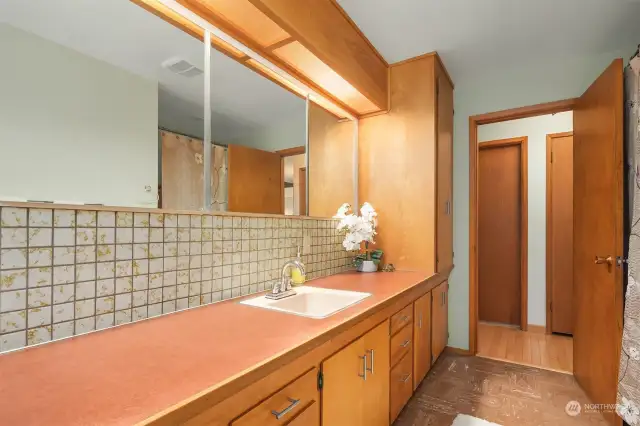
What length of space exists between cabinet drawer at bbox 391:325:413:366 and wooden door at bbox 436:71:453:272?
71 centimetres

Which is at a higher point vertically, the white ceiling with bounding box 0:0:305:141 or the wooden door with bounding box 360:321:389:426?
the white ceiling with bounding box 0:0:305:141

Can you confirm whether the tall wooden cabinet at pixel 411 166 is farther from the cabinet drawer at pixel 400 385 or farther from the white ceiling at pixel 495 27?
the cabinet drawer at pixel 400 385

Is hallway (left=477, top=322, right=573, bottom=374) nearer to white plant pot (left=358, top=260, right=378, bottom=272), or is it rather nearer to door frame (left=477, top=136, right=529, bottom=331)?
door frame (left=477, top=136, right=529, bottom=331)

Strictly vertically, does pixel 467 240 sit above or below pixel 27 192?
below

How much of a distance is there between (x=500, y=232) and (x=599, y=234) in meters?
1.73

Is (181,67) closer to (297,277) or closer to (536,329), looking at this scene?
(297,277)

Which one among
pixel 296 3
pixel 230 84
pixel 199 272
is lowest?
pixel 199 272

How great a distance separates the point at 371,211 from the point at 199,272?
1.44 meters

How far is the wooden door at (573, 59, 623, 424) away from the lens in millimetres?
1736

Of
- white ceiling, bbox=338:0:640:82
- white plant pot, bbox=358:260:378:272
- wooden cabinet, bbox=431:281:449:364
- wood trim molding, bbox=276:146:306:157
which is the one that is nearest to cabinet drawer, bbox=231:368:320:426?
wood trim molding, bbox=276:146:306:157

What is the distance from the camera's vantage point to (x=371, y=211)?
2375mm

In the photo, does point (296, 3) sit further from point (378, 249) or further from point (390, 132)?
point (378, 249)

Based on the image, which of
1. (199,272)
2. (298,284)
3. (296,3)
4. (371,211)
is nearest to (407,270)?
(371,211)

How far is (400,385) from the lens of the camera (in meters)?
1.70
